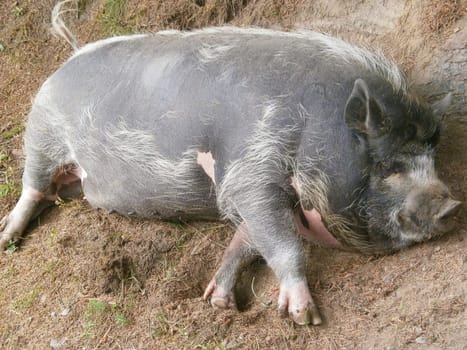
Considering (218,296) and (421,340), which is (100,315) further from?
(421,340)

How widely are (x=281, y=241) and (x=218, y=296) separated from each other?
542 mm

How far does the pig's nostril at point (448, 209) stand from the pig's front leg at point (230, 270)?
3.66ft

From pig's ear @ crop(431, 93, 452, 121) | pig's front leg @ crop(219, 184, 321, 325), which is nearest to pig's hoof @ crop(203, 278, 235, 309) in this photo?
pig's front leg @ crop(219, 184, 321, 325)

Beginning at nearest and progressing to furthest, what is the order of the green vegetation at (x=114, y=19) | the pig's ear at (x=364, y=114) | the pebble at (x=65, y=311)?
the pig's ear at (x=364, y=114) → the pebble at (x=65, y=311) → the green vegetation at (x=114, y=19)

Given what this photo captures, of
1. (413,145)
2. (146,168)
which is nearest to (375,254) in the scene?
(413,145)

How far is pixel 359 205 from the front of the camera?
3.53m

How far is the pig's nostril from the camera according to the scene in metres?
3.27

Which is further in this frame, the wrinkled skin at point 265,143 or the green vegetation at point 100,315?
the green vegetation at point 100,315

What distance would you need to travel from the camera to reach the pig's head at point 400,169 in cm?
333

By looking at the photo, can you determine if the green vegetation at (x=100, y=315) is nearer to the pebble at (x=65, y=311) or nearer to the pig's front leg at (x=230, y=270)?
the pebble at (x=65, y=311)

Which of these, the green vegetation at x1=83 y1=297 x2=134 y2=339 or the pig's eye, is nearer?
the pig's eye

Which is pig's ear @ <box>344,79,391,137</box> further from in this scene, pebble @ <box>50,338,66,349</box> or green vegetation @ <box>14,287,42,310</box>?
green vegetation @ <box>14,287,42,310</box>

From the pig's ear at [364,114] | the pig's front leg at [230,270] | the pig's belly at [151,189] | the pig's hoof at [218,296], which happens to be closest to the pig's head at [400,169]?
the pig's ear at [364,114]

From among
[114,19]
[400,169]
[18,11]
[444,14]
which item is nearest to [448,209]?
[400,169]
